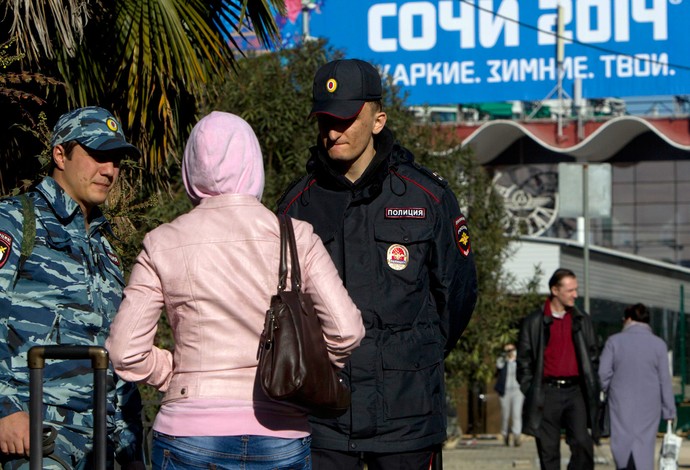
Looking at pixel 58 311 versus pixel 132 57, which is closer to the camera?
pixel 58 311

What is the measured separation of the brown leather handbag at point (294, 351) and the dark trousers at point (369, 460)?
97cm

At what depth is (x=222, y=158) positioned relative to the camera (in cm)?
372

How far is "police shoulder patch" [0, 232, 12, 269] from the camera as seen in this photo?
4.13 metres

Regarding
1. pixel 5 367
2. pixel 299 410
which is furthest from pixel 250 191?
pixel 5 367

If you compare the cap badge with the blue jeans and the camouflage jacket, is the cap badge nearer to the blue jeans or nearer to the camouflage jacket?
the camouflage jacket

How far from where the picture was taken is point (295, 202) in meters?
5.00

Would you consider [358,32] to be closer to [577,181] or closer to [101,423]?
[577,181]

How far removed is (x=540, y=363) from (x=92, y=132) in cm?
665

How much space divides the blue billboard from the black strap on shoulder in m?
30.8

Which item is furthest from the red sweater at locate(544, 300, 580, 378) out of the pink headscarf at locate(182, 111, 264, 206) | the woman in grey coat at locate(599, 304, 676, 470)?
the pink headscarf at locate(182, 111, 264, 206)

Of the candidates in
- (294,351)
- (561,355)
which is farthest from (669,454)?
(294,351)

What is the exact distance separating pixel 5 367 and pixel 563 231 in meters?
45.3

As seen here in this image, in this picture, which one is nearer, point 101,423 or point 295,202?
point 101,423

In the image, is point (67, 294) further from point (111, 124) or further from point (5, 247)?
point (111, 124)
